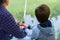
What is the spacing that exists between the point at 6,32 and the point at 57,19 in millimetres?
1060

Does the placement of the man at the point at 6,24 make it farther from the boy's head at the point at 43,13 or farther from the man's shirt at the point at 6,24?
the boy's head at the point at 43,13

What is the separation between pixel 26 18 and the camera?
2.59 metres

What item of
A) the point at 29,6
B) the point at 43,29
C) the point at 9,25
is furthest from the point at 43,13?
the point at 29,6

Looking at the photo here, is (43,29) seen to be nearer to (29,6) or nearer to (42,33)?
(42,33)

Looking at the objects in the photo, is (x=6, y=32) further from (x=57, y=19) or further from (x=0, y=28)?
(x=57, y=19)

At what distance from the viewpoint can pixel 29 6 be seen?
266cm

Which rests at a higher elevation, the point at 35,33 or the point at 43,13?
the point at 43,13

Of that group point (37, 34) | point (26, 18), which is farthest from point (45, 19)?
point (26, 18)

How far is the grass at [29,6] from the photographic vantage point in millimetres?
2623

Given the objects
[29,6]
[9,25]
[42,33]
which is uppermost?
[29,6]

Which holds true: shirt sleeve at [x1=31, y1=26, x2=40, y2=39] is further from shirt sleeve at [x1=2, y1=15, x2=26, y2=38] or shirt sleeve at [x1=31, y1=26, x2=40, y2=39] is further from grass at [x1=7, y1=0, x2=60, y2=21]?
grass at [x1=7, y1=0, x2=60, y2=21]

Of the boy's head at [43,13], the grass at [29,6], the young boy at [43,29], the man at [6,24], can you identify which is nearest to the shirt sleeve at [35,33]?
the young boy at [43,29]

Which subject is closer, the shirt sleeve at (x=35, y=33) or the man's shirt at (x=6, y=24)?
the man's shirt at (x=6, y=24)

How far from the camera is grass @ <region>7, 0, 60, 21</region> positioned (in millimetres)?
2623
